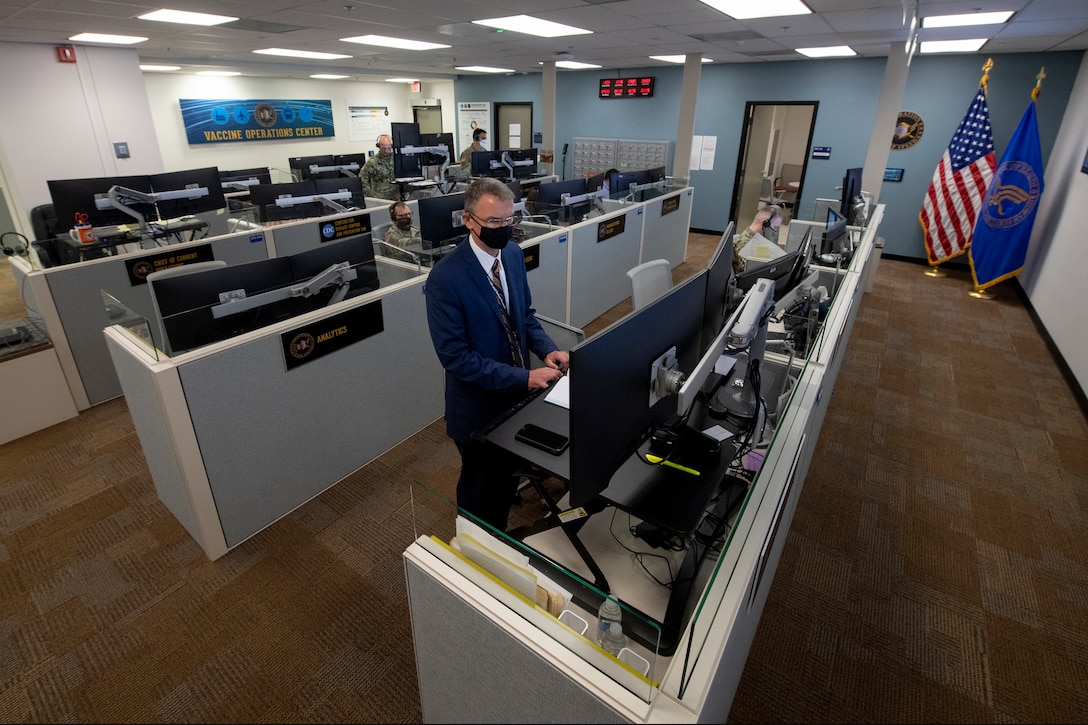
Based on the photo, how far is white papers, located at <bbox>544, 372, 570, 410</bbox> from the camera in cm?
175

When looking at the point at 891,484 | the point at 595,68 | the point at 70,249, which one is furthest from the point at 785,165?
the point at 70,249

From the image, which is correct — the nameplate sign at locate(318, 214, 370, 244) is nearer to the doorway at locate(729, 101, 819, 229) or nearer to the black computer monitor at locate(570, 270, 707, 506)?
the black computer monitor at locate(570, 270, 707, 506)

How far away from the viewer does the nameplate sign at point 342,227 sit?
14.8 feet

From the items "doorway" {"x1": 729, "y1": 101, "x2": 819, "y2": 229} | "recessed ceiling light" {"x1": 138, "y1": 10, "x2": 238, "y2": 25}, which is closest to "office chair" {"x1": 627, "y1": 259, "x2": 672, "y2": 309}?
"recessed ceiling light" {"x1": 138, "y1": 10, "x2": 238, "y2": 25}

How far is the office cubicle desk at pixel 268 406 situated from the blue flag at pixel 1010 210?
259 inches

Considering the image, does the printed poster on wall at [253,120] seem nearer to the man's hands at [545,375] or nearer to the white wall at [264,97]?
the white wall at [264,97]

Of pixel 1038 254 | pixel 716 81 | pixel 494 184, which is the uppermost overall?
pixel 716 81

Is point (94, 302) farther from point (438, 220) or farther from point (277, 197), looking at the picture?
point (438, 220)

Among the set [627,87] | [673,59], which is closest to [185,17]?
[673,59]

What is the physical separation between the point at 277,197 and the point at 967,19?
5687mm

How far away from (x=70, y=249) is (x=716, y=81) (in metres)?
8.15

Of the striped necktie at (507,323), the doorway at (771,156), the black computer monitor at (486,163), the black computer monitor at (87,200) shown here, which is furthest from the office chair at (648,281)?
the doorway at (771,156)

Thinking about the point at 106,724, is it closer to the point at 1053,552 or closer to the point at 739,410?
the point at 739,410

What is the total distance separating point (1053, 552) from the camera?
246cm
